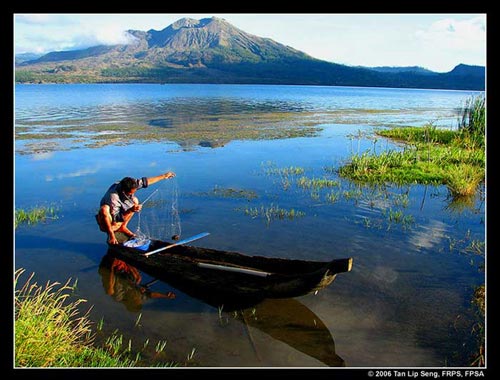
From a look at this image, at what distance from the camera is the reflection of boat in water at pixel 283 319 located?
574 centimetres

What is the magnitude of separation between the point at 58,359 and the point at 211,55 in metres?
180

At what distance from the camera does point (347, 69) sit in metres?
167

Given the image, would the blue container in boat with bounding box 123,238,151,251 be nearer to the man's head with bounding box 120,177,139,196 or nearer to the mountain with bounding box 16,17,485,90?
the man's head with bounding box 120,177,139,196

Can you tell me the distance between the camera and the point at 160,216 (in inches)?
429

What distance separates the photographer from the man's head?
829 centimetres

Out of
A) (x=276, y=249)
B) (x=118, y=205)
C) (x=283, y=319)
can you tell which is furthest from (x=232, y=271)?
(x=118, y=205)

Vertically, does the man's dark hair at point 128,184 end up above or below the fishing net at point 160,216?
above

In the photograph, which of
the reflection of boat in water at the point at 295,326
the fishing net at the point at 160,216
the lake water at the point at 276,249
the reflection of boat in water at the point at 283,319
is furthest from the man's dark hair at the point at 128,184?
the reflection of boat in water at the point at 295,326

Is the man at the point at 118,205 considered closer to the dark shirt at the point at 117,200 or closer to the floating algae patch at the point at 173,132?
the dark shirt at the point at 117,200

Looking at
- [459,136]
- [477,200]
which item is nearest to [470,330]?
[477,200]

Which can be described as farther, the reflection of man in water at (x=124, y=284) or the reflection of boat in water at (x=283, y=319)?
the reflection of man in water at (x=124, y=284)

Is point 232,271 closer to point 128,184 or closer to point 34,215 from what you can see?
point 128,184

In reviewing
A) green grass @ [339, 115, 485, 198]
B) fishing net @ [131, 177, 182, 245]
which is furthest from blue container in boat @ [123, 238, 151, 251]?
green grass @ [339, 115, 485, 198]
